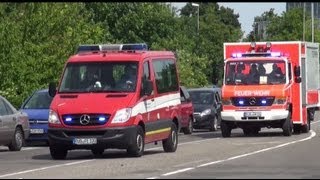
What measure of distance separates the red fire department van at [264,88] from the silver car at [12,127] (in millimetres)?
7323

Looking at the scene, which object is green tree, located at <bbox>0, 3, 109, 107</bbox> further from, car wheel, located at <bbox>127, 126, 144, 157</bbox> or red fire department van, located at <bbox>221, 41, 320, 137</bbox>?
car wheel, located at <bbox>127, 126, 144, 157</bbox>

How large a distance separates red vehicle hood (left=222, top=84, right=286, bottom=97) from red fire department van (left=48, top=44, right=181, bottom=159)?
24.4ft

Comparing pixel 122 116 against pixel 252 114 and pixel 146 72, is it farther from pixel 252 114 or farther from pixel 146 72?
pixel 252 114

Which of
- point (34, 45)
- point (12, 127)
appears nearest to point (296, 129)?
point (34, 45)

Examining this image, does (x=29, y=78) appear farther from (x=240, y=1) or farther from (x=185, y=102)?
(x=240, y=1)

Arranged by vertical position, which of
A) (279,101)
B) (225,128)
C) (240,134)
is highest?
(279,101)

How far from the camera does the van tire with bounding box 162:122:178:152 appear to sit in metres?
23.5

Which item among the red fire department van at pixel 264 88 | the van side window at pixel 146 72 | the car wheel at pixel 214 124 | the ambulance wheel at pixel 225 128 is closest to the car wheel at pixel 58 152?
the van side window at pixel 146 72

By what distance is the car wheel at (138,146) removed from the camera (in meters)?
21.3

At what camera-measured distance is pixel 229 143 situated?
2792 centimetres

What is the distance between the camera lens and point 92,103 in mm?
21250

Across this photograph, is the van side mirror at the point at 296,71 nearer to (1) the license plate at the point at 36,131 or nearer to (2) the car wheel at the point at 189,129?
(2) the car wheel at the point at 189,129

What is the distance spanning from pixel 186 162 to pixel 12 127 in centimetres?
741

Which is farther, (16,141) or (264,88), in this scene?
(264,88)
